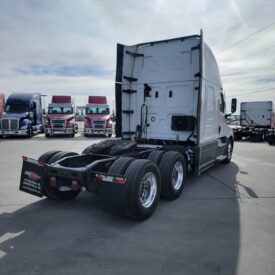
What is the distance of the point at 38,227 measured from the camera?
3.68 m

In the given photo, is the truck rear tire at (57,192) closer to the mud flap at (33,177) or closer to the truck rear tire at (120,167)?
the mud flap at (33,177)

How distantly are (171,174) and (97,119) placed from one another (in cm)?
1484

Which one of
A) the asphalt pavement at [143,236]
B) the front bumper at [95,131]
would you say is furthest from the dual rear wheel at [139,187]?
the front bumper at [95,131]

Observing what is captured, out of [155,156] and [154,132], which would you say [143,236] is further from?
[154,132]

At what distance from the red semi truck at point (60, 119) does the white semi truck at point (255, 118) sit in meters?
12.2

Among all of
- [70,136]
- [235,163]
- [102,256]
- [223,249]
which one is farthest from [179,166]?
[70,136]

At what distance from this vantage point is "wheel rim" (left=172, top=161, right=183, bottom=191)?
515 cm

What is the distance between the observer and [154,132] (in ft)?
22.2

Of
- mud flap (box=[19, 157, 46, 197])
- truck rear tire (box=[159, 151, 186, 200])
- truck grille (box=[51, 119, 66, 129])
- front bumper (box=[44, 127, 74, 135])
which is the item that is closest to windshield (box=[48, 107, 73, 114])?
truck grille (box=[51, 119, 66, 129])

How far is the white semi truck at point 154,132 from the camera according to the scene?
13.7ft

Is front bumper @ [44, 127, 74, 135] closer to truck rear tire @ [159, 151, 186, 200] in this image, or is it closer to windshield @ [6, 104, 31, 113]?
windshield @ [6, 104, 31, 113]

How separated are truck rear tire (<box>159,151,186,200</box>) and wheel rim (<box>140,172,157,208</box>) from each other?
1.65 feet

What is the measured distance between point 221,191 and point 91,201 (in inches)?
112

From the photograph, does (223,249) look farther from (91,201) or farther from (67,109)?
(67,109)
